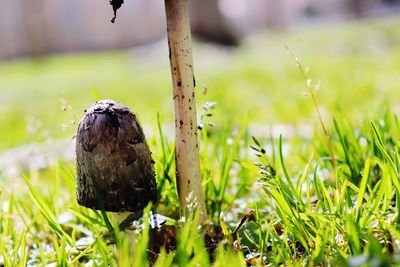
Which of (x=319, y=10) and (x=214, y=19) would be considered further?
(x=319, y=10)

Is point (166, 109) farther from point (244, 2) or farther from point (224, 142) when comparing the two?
point (244, 2)

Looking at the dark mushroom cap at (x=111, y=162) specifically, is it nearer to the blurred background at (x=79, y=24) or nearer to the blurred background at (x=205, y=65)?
the blurred background at (x=205, y=65)

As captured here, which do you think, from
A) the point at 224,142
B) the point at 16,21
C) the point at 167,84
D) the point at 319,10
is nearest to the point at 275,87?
the point at 167,84

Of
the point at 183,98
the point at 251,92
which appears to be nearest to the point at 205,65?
the point at 251,92

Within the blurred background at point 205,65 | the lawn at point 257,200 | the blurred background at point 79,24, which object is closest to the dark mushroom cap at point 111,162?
the lawn at point 257,200

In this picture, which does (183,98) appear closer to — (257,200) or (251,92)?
(257,200)

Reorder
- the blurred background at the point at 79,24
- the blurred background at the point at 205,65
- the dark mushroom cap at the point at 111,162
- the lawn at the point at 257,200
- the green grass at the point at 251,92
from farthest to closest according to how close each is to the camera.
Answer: the blurred background at the point at 79,24 < the blurred background at the point at 205,65 < the green grass at the point at 251,92 < the dark mushroom cap at the point at 111,162 < the lawn at the point at 257,200
